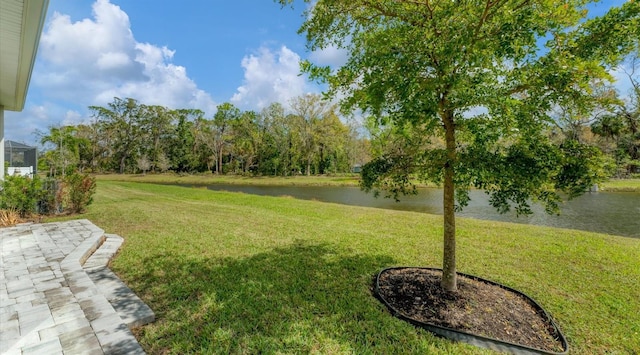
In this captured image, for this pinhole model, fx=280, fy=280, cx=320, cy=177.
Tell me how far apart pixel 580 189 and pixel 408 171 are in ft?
4.61

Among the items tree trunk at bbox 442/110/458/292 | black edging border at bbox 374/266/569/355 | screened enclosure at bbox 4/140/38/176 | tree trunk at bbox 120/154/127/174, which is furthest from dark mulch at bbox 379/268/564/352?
tree trunk at bbox 120/154/127/174

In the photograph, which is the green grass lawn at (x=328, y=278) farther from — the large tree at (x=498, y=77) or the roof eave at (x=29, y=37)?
the roof eave at (x=29, y=37)

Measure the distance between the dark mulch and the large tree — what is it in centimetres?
114

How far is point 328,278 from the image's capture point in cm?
366

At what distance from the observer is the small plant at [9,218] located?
6188 mm

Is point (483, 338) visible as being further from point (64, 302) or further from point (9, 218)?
point (9, 218)

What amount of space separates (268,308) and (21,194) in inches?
301

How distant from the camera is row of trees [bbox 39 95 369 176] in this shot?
116 feet

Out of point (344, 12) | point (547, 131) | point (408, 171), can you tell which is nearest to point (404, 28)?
point (344, 12)

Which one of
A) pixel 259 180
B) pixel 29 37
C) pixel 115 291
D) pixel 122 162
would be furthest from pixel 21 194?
pixel 122 162

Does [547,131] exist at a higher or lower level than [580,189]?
higher

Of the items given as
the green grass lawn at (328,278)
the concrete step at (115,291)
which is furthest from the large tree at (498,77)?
the concrete step at (115,291)

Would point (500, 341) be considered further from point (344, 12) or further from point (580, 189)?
point (344, 12)

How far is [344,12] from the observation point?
2986 mm
